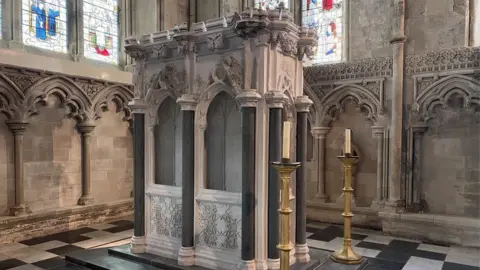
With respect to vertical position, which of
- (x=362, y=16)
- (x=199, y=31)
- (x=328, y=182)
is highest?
(x=362, y=16)

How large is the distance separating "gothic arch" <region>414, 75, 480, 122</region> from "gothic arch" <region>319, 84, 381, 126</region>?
26.2 inches

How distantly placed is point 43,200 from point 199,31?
4.17m

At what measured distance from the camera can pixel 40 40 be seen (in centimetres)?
611

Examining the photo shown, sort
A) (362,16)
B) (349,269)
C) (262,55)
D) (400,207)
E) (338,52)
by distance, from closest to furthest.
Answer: (262,55)
(349,269)
(400,207)
(362,16)
(338,52)

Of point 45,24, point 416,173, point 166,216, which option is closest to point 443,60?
point 416,173

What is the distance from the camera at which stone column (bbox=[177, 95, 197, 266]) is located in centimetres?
394

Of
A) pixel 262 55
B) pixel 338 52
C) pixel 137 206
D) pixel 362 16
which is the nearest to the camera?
pixel 262 55

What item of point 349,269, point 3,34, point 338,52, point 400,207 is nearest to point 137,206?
point 349,269

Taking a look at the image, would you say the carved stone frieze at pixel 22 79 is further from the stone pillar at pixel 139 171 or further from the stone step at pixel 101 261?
the stone step at pixel 101 261

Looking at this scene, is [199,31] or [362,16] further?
[362,16]

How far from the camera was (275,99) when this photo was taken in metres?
3.55

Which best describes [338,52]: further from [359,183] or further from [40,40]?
[40,40]

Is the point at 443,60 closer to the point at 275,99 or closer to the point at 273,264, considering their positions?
the point at 275,99

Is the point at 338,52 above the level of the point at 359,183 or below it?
above
